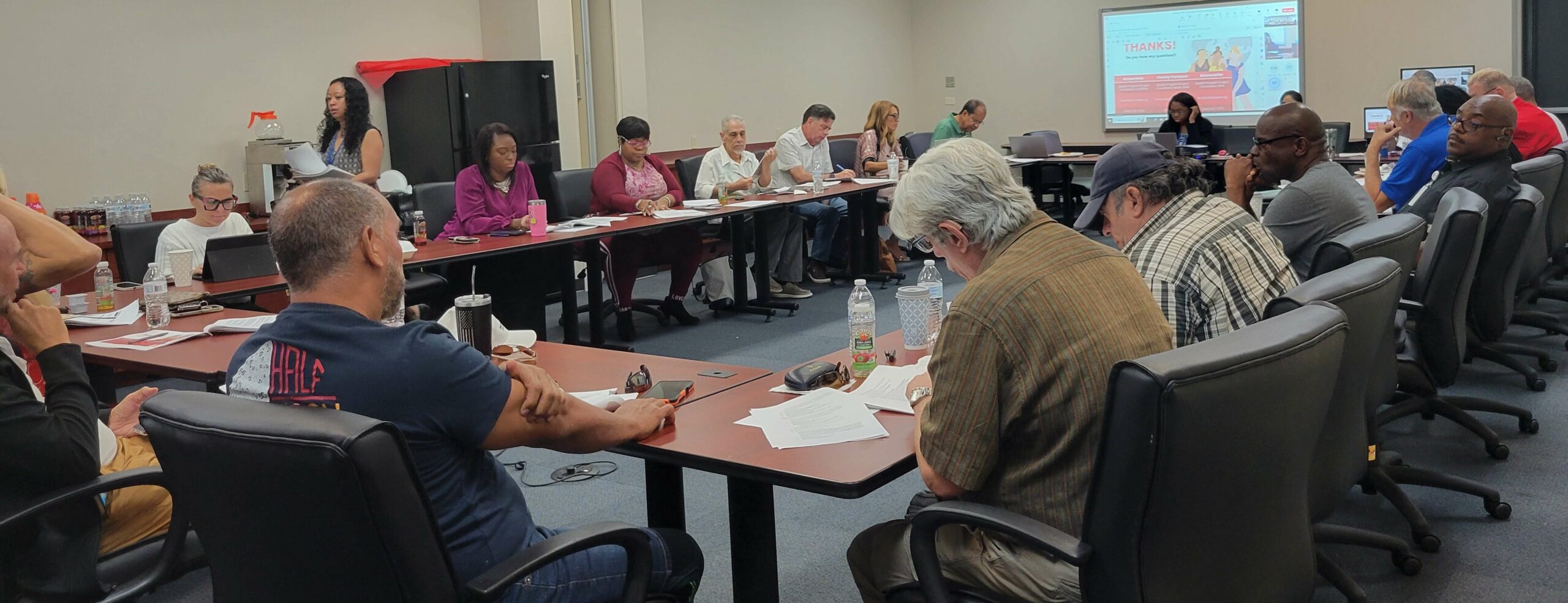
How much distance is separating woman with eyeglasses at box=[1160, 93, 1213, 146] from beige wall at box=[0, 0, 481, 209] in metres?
5.75

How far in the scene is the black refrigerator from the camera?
6859mm

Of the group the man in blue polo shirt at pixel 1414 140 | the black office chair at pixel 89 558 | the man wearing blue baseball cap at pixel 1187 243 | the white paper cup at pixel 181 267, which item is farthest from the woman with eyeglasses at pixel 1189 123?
the black office chair at pixel 89 558

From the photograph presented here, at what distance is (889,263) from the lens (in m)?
7.88

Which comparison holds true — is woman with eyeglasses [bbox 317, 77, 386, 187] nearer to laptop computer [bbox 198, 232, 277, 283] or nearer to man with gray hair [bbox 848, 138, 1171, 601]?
laptop computer [bbox 198, 232, 277, 283]

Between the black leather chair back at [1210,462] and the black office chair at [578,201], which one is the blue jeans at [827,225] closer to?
the black office chair at [578,201]

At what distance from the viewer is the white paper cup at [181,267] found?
386 centimetres

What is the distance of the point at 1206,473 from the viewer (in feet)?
4.74

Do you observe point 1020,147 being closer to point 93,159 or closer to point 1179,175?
point 93,159

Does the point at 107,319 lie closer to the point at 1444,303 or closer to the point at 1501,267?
the point at 1444,303

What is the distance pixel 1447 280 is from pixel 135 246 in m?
4.42

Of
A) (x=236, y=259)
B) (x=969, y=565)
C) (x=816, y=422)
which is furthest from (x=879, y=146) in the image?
(x=969, y=565)

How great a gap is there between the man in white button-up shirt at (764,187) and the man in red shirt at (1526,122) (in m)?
3.69

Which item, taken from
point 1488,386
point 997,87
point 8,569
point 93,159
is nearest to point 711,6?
point 997,87

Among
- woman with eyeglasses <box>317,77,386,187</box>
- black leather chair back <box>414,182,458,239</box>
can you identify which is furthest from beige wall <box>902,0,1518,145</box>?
black leather chair back <box>414,182,458,239</box>
